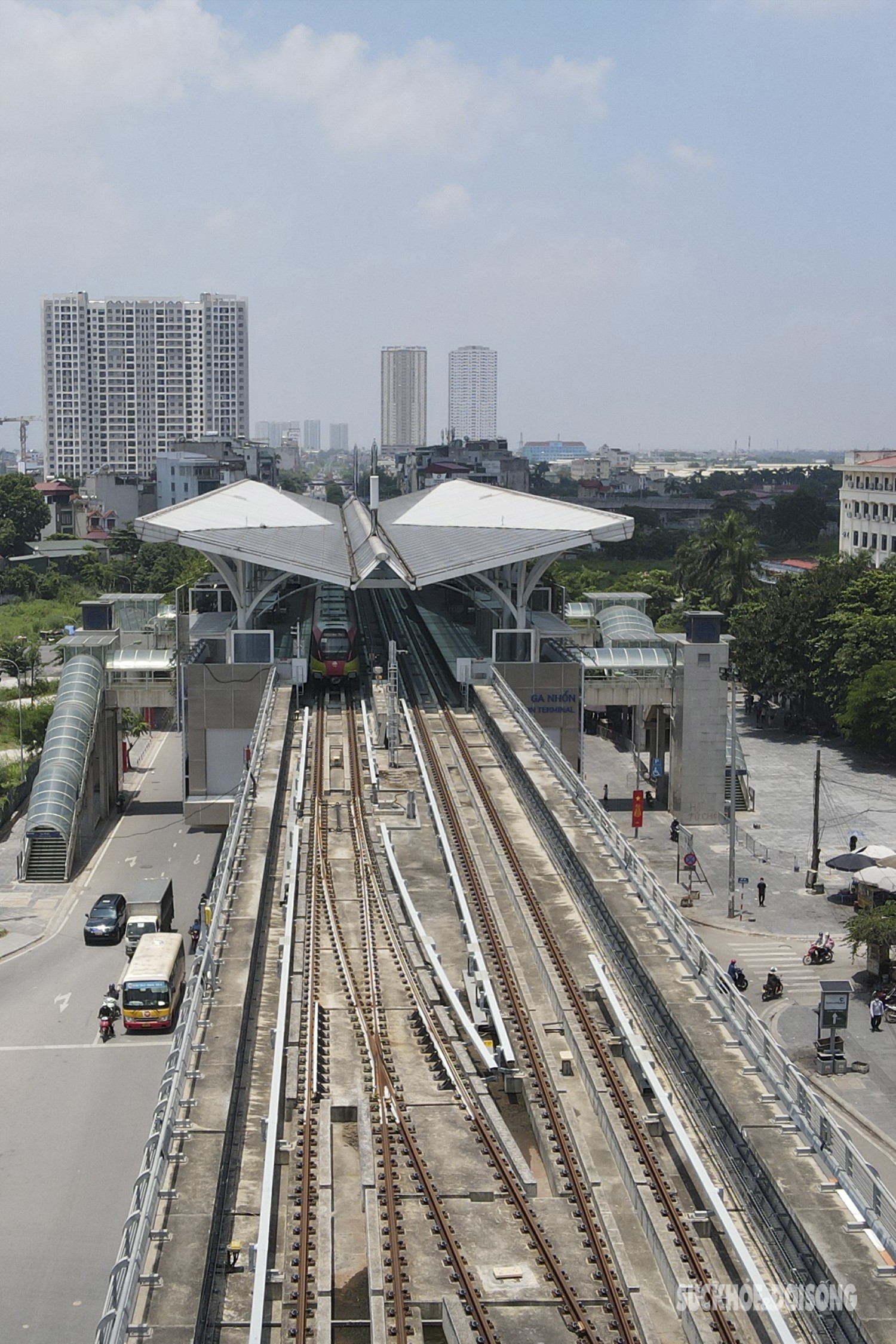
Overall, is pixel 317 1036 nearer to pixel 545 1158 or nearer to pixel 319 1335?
pixel 545 1158

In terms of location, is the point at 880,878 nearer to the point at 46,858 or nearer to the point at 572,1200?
the point at 572,1200

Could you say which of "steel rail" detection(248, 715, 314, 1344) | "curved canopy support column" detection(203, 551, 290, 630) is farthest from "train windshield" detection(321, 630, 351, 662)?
"steel rail" detection(248, 715, 314, 1344)

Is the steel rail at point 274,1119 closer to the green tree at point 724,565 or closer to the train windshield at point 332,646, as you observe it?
the train windshield at point 332,646

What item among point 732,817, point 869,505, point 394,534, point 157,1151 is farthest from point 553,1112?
point 869,505

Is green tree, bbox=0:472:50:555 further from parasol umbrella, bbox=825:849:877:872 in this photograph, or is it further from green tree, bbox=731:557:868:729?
parasol umbrella, bbox=825:849:877:872

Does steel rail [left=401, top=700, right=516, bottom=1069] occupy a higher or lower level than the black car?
higher

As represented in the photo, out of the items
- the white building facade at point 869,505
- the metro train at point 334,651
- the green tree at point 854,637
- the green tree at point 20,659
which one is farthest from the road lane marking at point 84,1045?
the white building facade at point 869,505
